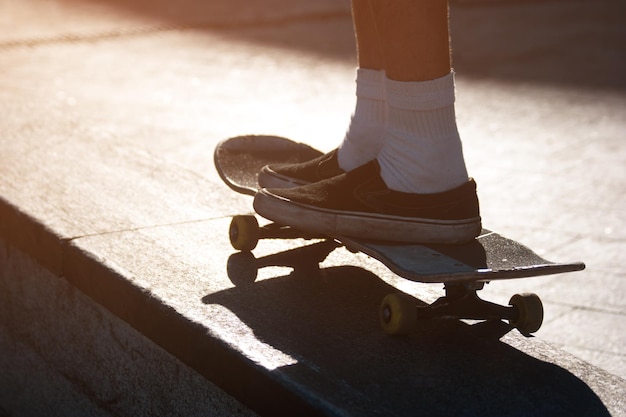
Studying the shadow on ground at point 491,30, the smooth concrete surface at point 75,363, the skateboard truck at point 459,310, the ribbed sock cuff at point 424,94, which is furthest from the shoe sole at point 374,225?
the shadow on ground at point 491,30

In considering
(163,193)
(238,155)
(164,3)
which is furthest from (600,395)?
(164,3)

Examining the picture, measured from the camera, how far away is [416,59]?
2252 millimetres

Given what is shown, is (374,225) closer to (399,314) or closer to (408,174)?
(408,174)

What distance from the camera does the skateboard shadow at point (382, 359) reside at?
1868 millimetres

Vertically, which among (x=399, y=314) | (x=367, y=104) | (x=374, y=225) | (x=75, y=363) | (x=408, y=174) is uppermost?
(x=367, y=104)

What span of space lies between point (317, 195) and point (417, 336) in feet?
1.22

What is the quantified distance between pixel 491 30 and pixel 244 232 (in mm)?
5643

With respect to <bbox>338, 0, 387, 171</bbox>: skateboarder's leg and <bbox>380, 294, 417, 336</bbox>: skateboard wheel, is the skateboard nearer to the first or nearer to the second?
<bbox>380, 294, 417, 336</bbox>: skateboard wheel

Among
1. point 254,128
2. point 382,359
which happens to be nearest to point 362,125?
point 382,359

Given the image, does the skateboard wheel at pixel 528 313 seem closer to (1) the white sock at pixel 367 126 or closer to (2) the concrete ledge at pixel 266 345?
(2) the concrete ledge at pixel 266 345

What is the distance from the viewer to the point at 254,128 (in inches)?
189

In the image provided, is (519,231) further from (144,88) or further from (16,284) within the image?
(144,88)

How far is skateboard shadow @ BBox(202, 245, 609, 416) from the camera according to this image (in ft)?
6.13

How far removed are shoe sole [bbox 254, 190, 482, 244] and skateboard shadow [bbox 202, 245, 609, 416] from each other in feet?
0.48
